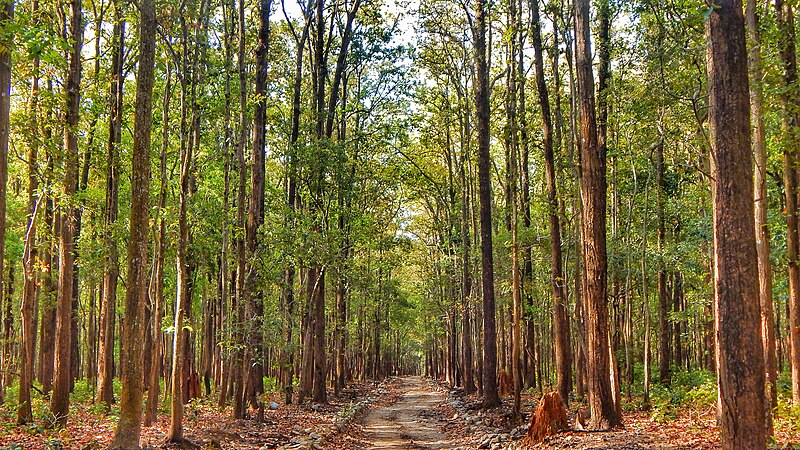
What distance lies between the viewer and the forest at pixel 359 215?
8055 millimetres

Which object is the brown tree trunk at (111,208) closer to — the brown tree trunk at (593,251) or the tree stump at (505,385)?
the brown tree trunk at (593,251)

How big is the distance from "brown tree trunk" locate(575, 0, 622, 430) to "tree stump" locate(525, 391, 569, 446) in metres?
0.64

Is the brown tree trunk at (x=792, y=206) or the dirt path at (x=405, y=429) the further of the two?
the dirt path at (x=405, y=429)

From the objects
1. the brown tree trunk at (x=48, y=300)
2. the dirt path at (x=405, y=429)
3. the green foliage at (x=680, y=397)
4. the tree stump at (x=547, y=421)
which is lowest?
the dirt path at (x=405, y=429)

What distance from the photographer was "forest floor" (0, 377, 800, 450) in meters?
10.6

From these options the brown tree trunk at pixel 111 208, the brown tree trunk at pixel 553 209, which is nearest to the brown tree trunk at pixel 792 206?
the brown tree trunk at pixel 553 209

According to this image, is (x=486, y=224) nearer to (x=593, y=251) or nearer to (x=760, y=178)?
(x=593, y=251)

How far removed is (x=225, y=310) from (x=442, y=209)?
946 inches

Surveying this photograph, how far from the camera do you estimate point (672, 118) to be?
15.0m

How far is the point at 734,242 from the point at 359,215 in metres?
18.7

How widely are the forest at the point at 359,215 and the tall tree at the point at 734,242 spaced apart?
0.02 meters

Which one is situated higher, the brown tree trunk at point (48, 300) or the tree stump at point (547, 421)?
the brown tree trunk at point (48, 300)

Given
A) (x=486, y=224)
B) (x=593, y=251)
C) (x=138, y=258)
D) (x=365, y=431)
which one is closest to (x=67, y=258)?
(x=138, y=258)

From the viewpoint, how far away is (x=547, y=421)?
1214cm
